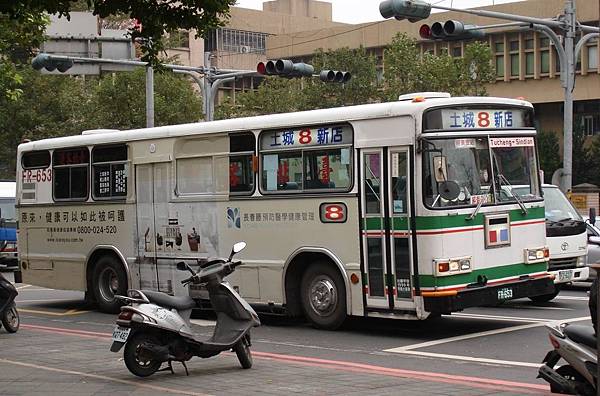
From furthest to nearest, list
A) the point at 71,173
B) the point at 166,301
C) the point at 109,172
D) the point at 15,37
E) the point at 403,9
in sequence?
the point at 15,37, the point at 403,9, the point at 71,173, the point at 109,172, the point at 166,301

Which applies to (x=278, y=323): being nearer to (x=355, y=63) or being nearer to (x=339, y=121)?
(x=339, y=121)

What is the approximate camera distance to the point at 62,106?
45656 mm

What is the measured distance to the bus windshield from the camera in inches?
525

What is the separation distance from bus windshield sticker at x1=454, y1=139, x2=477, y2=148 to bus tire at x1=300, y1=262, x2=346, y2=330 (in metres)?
2.46

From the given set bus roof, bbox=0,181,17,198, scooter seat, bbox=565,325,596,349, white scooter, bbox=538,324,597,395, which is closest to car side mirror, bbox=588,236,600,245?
white scooter, bbox=538,324,597,395

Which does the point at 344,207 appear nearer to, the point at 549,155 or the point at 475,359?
the point at 475,359

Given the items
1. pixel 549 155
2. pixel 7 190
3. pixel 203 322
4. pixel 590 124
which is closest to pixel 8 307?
pixel 203 322

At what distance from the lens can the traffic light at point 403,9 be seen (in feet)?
65.7

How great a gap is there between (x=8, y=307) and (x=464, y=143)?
6.79 m

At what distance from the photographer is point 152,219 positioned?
17078 mm

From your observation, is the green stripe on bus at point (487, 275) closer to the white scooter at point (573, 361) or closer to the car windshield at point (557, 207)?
the car windshield at point (557, 207)

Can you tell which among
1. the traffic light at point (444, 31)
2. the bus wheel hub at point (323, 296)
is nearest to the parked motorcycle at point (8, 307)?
the bus wheel hub at point (323, 296)

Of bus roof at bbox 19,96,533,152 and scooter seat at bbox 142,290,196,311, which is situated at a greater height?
bus roof at bbox 19,96,533,152

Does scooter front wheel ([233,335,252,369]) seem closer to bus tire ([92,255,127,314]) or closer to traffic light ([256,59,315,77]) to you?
bus tire ([92,255,127,314])
